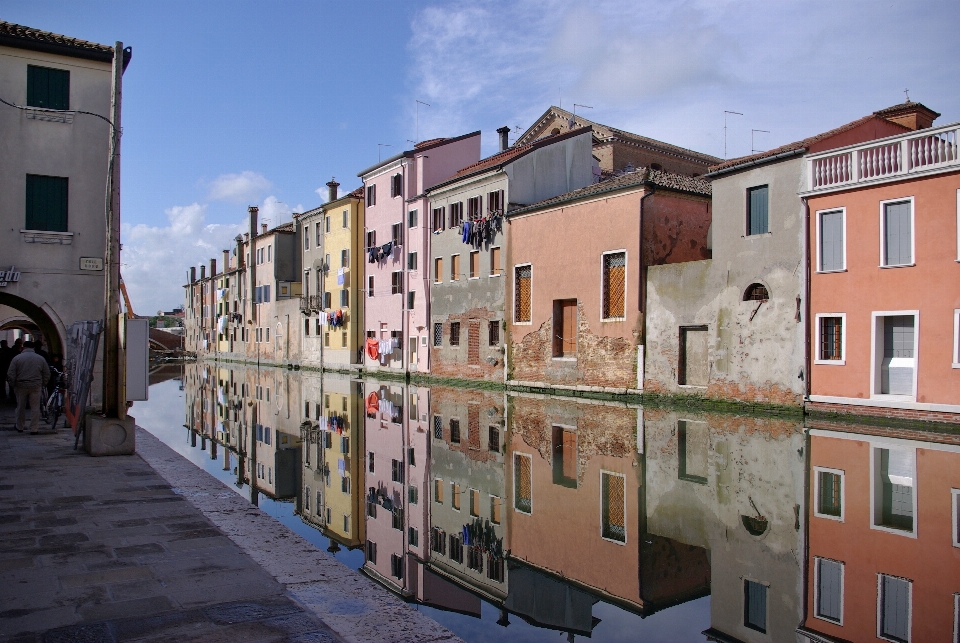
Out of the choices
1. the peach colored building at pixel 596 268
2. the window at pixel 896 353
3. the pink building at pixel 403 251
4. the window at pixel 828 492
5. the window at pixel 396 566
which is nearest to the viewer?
the window at pixel 396 566

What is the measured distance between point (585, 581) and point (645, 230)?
1977 cm

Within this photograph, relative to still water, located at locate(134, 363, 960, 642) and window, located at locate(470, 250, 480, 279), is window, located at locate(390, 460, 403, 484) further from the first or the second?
window, located at locate(470, 250, 480, 279)

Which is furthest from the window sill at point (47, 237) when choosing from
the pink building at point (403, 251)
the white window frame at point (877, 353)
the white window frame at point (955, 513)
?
the pink building at point (403, 251)

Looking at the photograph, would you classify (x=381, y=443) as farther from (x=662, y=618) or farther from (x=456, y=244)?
(x=456, y=244)

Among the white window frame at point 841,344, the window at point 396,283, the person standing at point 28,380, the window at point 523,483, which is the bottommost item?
the window at point 523,483

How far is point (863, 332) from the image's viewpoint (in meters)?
18.2

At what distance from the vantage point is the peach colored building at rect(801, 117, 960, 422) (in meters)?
16.6

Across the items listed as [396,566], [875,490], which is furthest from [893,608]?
[875,490]

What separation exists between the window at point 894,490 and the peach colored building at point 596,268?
12076 millimetres

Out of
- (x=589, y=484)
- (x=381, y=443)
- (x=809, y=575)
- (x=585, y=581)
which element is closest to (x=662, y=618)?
(x=585, y=581)

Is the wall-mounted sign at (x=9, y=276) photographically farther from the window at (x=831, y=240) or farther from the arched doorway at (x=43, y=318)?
the window at (x=831, y=240)

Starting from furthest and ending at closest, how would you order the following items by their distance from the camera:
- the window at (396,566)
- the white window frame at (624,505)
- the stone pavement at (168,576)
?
1. the white window frame at (624,505)
2. the window at (396,566)
3. the stone pavement at (168,576)

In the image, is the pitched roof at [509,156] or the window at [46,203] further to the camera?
the pitched roof at [509,156]

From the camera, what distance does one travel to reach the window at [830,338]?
61.6ft
